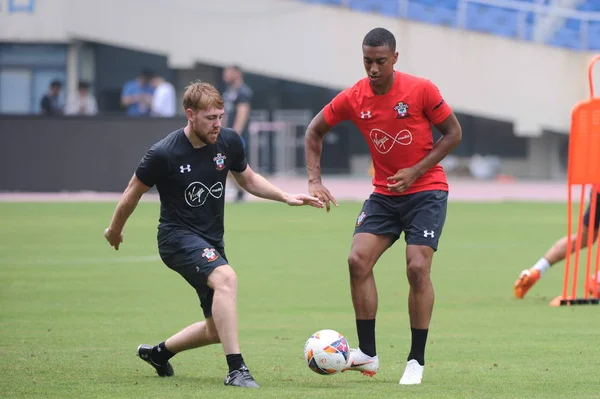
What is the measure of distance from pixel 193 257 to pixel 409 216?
1472 mm

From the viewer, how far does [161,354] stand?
8312 mm

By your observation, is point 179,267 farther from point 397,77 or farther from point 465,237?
point 465,237

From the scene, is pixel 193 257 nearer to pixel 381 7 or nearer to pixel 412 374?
pixel 412 374

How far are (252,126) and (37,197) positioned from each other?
12957 mm

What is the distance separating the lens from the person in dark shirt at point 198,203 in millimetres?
7863

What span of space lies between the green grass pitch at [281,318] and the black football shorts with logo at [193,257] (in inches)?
22.8

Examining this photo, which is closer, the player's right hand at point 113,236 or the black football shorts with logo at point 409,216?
the player's right hand at point 113,236

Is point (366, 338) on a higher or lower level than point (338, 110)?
lower

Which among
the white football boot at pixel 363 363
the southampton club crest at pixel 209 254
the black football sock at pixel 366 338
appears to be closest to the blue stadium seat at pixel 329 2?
the black football sock at pixel 366 338

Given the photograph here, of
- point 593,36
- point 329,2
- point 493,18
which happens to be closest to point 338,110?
point 593,36

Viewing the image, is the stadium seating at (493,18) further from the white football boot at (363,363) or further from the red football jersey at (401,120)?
the white football boot at (363,363)

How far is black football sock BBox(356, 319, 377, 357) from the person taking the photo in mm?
8383

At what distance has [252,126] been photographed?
39.4 meters

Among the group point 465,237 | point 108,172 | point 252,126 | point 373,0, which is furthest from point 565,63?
point 465,237
